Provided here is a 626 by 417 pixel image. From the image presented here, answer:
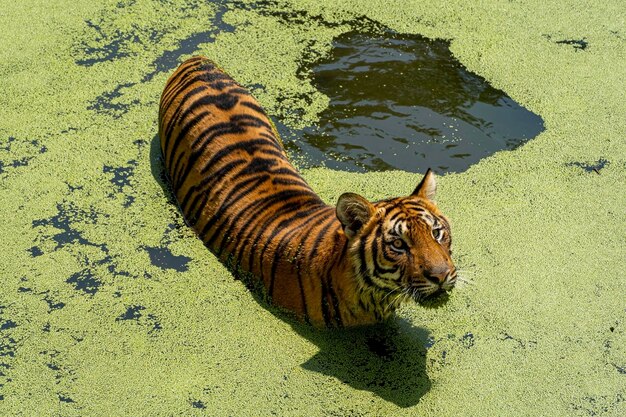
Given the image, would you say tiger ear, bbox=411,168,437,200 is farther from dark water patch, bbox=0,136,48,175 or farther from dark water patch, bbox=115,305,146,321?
dark water patch, bbox=0,136,48,175

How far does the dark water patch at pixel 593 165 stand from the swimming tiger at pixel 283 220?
4.12 feet

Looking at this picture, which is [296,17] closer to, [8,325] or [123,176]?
[123,176]

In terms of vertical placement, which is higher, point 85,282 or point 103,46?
point 103,46

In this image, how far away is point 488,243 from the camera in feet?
10.1

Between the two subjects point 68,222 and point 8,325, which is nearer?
point 8,325

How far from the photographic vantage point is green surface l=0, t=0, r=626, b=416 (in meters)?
Result: 2.51

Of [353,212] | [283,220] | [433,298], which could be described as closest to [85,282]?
[283,220]

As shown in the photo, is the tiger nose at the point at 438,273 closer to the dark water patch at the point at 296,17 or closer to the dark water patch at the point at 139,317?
the dark water patch at the point at 139,317

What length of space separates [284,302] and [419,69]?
78.0 inches

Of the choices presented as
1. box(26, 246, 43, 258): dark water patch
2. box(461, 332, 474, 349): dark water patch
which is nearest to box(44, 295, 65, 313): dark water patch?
box(26, 246, 43, 258): dark water patch

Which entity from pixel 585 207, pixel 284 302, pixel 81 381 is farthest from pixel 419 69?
pixel 81 381

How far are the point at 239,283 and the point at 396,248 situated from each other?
0.71 meters

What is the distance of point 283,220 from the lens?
276 cm

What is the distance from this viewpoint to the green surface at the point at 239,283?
2.51 meters
